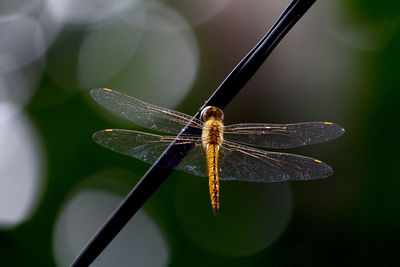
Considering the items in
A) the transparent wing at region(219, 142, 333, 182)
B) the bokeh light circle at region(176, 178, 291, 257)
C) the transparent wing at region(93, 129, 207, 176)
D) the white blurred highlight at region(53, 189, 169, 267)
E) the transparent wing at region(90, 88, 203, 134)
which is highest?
the transparent wing at region(219, 142, 333, 182)

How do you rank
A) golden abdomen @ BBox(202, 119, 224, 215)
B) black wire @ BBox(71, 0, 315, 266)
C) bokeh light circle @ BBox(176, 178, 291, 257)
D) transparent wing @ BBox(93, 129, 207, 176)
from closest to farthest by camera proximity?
black wire @ BBox(71, 0, 315, 266) < transparent wing @ BBox(93, 129, 207, 176) < golden abdomen @ BBox(202, 119, 224, 215) < bokeh light circle @ BBox(176, 178, 291, 257)

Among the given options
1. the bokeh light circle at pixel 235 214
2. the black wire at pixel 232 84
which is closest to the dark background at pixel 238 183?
the bokeh light circle at pixel 235 214

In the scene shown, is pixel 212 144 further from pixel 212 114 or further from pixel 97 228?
pixel 97 228

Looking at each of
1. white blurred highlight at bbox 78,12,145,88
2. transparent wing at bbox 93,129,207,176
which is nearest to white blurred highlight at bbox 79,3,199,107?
white blurred highlight at bbox 78,12,145,88

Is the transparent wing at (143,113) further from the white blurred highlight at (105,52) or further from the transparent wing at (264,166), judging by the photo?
the white blurred highlight at (105,52)

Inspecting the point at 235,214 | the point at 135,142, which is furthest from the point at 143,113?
the point at 235,214

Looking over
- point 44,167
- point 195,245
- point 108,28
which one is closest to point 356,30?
point 195,245

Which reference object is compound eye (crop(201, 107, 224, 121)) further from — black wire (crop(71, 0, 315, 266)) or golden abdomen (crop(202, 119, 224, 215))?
black wire (crop(71, 0, 315, 266))
